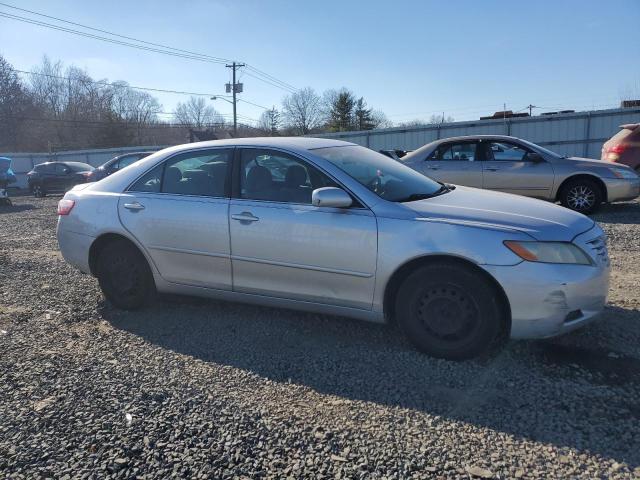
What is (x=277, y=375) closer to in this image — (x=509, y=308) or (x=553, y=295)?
(x=509, y=308)

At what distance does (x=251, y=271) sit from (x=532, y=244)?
2.07 meters

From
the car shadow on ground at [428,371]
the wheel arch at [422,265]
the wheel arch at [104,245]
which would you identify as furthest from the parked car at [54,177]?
the wheel arch at [422,265]

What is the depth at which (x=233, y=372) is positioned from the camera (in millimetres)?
3338

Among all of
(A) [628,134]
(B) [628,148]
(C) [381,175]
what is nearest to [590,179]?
(B) [628,148]

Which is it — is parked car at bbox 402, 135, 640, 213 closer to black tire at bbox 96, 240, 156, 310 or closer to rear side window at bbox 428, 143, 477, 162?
rear side window at bbox 428, 143, 477, 162

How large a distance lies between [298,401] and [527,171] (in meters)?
7.73

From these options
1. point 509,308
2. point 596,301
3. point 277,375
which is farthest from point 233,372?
point 596,301

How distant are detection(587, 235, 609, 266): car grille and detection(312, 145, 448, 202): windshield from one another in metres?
1.19

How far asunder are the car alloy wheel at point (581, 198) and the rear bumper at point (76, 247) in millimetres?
8083

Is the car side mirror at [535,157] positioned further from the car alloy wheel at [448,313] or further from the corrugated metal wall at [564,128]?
the corrugated metal wall at [564,128]

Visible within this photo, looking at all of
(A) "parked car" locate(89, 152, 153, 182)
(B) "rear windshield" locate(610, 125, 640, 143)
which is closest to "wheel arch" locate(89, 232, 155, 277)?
(B) "rear windshield" locate(610, 125, 640, 143)

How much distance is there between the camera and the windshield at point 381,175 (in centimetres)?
374

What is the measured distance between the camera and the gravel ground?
2371 millimetres

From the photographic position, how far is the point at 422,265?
10.9 ft
